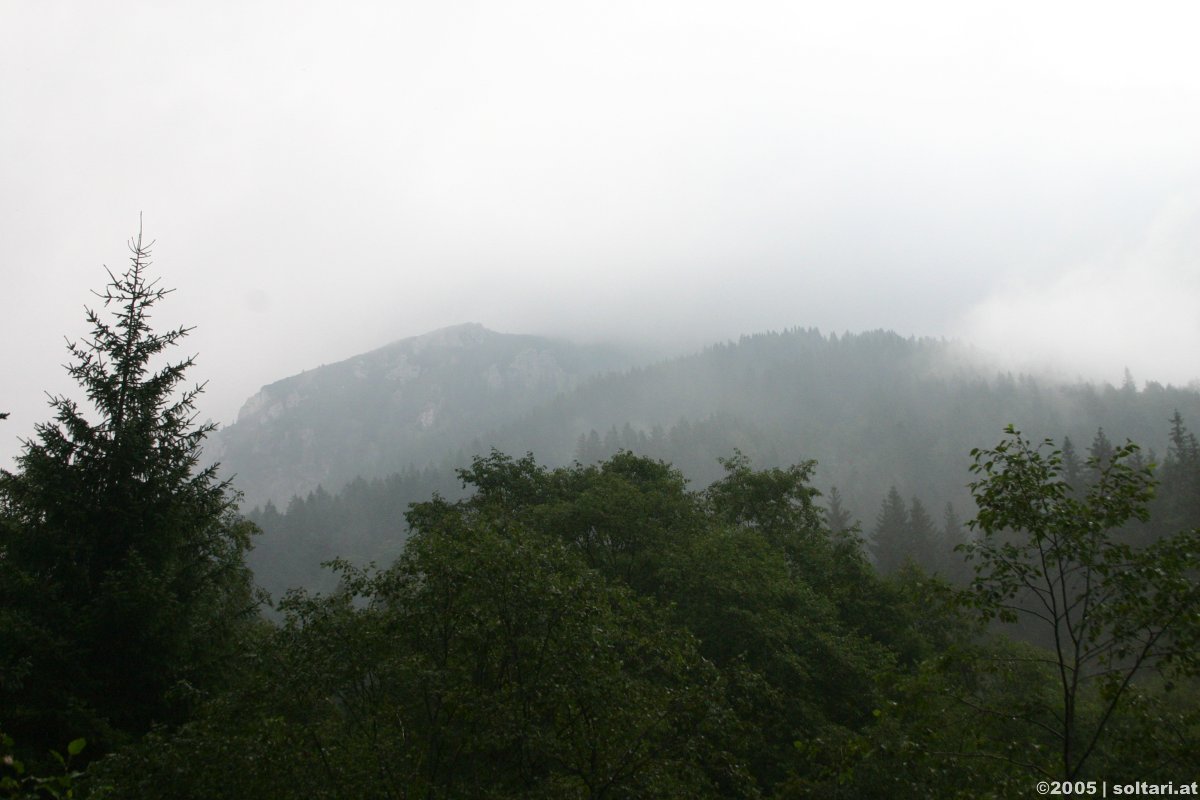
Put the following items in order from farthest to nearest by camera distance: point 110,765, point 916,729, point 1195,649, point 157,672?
point 157,672
point 110,765
point 916,729
point 1195,649

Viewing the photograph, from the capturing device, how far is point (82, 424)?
1562 centimetres

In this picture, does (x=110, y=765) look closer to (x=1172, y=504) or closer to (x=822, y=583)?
(x=822, y=583)

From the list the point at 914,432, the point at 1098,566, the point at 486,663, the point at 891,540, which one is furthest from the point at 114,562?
the point at 914,432

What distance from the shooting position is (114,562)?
15008mm

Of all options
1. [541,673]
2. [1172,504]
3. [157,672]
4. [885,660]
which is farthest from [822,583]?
[1172,504]

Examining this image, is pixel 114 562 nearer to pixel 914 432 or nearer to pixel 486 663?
pixel 486 663

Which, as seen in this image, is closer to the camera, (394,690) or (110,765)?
(110,765)

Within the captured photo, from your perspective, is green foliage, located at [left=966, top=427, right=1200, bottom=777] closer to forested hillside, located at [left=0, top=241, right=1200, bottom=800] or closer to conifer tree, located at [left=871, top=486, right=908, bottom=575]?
forested hillside, located at [left=0, top=241, right=1200, bottom=800]

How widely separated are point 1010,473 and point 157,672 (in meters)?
16.3

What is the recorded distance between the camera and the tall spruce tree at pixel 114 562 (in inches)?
499

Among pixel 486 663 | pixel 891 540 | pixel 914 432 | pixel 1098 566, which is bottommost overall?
pixel 891 540

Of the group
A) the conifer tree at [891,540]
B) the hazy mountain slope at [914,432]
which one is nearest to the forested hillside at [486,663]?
the conifer tree at [891,540]

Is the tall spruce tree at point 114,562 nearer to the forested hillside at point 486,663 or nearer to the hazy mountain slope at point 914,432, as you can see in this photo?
the forested hillside at point 486,663

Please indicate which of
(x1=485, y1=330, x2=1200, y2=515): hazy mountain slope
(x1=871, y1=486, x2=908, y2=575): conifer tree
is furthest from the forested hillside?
(x1=485, y1=330, x2=1200, y2=515): hazy mountain slope
